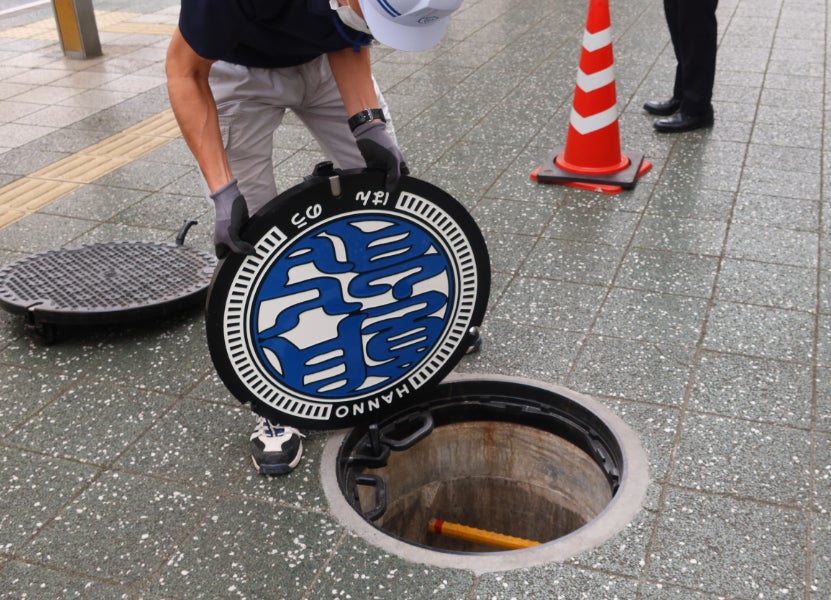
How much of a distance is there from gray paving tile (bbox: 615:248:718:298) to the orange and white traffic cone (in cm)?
84

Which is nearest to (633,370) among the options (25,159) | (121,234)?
(121,234)

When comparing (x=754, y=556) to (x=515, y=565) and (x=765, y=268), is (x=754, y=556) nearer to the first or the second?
(x=515, y=565)

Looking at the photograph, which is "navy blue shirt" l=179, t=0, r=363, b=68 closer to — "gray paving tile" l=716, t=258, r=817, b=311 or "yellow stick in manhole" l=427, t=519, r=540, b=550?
"yellow stick in manhole" l=427, t=519, r=540, b=550

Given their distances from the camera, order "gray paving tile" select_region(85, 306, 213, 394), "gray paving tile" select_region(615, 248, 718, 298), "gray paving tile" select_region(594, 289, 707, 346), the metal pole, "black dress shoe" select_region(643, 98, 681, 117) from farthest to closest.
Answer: the metal pole, "black dress shoe" select_region(643, 98, 681, 117), "gray paving tile" select_region(615, 248, 718, 298), "gray paving tile" select_region(594, 289, 707, 346), "gray paving tile" select_region(85, 306, 213, 394)

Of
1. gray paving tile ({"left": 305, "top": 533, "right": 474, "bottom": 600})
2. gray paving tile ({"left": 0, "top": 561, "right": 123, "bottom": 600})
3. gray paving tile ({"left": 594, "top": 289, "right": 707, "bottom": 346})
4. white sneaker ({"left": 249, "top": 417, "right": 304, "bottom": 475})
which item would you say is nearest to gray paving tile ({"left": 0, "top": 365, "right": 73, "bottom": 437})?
gray paving tile ({"left": 0, "top": 561, "right": 123, "bottom": 600})

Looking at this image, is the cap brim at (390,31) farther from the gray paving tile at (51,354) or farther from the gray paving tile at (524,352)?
the gray paving tile at (51,354)

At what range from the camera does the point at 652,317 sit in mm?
3809

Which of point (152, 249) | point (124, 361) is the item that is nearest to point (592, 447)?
point (124, 361)

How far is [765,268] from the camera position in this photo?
4.17m

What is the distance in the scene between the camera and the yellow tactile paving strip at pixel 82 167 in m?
5.15

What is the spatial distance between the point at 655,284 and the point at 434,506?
141cm

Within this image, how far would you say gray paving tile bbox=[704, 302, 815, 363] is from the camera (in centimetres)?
355

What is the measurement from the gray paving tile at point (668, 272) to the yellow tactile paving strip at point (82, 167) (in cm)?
315

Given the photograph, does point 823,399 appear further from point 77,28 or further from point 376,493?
point 77,28
